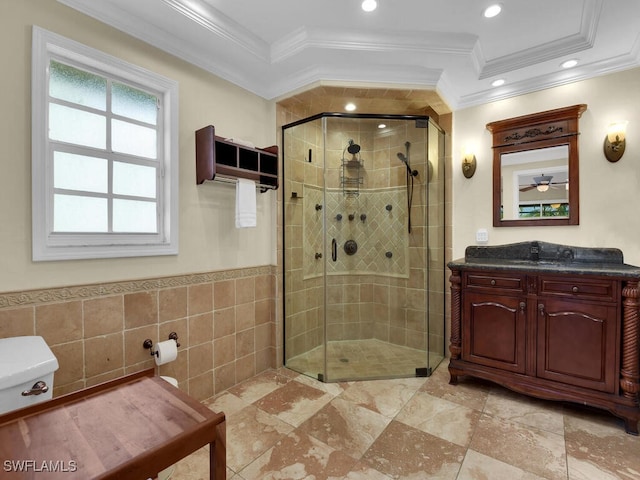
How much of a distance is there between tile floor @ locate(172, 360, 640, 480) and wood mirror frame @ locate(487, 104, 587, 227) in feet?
4.56

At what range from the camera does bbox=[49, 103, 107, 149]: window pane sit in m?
1.64

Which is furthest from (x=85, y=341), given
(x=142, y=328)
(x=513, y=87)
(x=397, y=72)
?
(x=513, y=87)

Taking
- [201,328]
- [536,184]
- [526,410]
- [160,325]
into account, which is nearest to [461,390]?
[526,410]

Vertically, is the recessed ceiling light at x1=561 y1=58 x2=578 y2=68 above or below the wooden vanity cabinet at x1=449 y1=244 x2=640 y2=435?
above

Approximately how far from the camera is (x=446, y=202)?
305 cm

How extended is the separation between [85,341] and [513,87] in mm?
3612

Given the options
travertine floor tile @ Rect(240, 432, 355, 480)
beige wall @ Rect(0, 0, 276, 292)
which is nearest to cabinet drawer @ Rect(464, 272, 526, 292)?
travertine floor tile @ Rect(240, 432, 355, 480)

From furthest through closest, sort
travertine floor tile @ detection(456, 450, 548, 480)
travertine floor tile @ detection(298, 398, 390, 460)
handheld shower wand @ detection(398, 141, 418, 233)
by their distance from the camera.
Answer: handheld shower wand @ detection(398, 141, 418, 233) → travertine floor tile @ detection(298, 398, 390, 460) → travertine floor tile @ detection(456, 450, 548, 480)

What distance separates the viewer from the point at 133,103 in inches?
77.0

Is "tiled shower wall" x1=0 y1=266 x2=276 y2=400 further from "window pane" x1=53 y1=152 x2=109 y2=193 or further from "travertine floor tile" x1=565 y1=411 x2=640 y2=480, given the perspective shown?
"travertine floor tile" x1=565 y1=411 x2=640 y2=480

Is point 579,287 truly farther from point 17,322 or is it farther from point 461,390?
point 17,322

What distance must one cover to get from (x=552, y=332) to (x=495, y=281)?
1.53 feet

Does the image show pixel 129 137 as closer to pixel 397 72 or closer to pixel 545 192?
pixel 397 72

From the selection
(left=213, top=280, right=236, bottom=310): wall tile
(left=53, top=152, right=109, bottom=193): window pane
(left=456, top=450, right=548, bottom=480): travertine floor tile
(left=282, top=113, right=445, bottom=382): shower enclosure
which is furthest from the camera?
(left=282, top=113, right=445, bottom=382): shower enclosure
